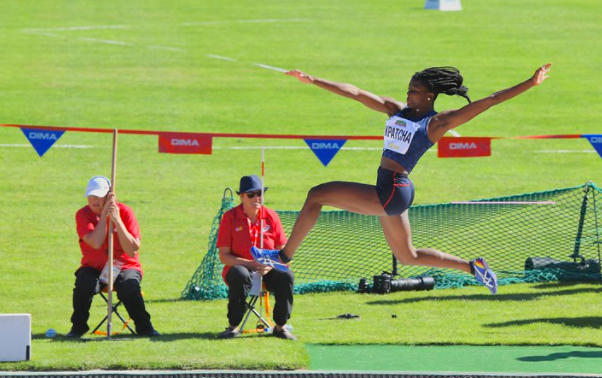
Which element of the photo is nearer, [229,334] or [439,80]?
[439,80]

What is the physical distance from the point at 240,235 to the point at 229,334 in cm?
106

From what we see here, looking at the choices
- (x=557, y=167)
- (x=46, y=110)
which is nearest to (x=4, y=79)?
(x=46, y=110)

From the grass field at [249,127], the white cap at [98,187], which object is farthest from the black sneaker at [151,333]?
the white cap at [98,187]

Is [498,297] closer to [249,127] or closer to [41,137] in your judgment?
[41,137]

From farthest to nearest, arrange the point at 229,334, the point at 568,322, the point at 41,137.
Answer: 1. the point at 41,137
2. the point at 568,322
3. the point at 229,334

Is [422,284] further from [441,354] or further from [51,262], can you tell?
[51,262]

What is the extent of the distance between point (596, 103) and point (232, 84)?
811 cm

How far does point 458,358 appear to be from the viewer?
11641 millimetres

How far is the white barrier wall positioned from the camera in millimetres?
10852

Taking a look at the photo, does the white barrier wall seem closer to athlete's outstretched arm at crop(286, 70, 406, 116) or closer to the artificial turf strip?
the artificial turf strip

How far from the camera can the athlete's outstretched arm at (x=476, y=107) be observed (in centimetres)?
987

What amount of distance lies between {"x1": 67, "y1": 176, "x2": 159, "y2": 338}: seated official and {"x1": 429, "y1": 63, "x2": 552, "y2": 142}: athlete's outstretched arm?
3466 millimetres

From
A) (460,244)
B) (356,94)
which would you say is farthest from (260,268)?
(460,244)

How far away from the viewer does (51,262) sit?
54.7ft
